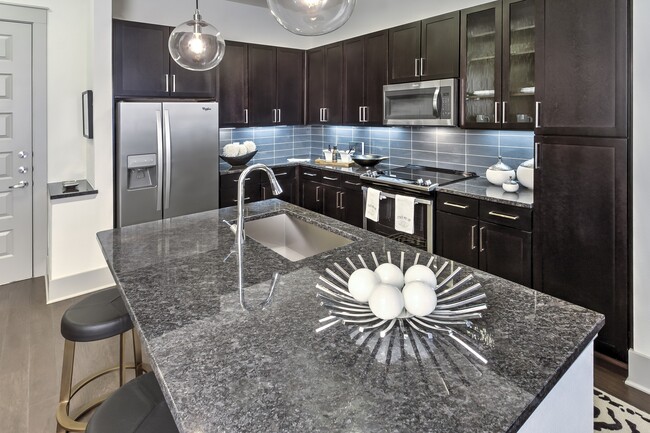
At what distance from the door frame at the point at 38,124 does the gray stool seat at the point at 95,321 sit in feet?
8.87

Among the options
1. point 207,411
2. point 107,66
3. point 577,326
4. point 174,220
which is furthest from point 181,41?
point 577,326

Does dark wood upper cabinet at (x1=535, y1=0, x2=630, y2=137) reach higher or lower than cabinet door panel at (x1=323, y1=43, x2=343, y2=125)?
lower

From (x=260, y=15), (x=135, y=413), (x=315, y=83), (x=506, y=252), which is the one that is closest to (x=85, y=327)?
(x=135, y=413)

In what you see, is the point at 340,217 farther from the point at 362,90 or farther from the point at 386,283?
the point at 386,283

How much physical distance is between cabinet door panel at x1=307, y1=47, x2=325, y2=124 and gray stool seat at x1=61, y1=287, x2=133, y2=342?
3.78m

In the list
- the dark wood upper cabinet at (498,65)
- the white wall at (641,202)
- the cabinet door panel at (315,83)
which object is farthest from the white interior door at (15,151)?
the white wall at (641,202)

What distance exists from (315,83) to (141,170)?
2439 millimetres

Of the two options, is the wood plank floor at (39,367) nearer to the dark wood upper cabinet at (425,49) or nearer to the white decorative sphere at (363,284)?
the white decorative sphere at (363,284)

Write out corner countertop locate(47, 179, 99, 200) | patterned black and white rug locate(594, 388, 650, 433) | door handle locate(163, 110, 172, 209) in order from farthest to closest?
door handle locate(163, 110, 172, 209), corner countertop locate(47, 179, 99, 200), patterned black and white rug locate(594, 388, 650, 433)

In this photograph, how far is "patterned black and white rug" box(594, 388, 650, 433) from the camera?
2.04m

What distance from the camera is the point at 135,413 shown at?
3.97ft

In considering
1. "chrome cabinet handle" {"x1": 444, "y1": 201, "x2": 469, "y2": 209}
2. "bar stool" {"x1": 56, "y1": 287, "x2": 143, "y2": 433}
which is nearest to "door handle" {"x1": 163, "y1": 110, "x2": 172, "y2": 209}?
"bar stool" {"x1": 56, "y1": 287, "x2": 143, "y2": 433}

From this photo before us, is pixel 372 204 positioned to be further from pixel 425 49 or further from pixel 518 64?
pixel 518 64

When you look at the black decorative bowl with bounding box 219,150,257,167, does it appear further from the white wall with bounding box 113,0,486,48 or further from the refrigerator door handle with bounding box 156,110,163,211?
the white wall with bounding box 113,0,486,48
